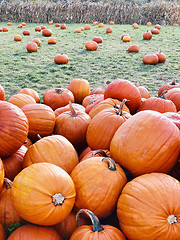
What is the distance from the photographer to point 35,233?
4.92ft

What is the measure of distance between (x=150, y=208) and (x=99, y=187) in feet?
1.19

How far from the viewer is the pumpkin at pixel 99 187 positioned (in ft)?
5.28

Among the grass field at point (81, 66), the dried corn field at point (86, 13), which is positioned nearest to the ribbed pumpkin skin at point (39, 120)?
the grass field at point (81, 66)

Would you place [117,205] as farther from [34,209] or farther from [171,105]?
[171,105]

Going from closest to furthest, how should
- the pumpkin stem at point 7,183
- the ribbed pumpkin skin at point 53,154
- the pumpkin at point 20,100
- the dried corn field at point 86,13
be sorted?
1. the pumpkin stem at point 7,183
2. the ribbed pumpkin skin at point 53,154
3. the pumpkin at point 20,100
4. the dried corn field at point 86,13

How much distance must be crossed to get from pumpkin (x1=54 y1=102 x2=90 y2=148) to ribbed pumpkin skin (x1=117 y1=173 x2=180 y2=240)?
3.71ft

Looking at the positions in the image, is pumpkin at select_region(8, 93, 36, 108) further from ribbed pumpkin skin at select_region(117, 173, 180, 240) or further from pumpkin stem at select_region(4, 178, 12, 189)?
ribbed pumpkin skin at select_region(117, 173, 180, 240)

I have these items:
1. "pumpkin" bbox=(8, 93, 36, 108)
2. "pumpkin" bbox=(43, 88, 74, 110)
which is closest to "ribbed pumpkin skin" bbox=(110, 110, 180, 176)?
"pumpkin" bbox=(8, 93, 36, 108)

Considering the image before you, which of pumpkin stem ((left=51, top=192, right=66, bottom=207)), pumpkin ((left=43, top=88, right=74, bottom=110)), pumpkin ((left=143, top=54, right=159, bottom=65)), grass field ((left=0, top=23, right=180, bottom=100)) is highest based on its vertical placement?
pumpkin stem ((left=51, top=192, right=66, bottom=207))

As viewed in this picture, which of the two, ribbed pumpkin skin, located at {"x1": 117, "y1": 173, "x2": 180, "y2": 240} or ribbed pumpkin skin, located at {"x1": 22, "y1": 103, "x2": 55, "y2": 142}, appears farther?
ribbed pumpkin skin, located at {"x1": 22, "y1": 103, "x2": 55, "y2": 142}

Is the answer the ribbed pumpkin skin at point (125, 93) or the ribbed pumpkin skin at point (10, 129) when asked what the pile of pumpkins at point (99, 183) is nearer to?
the ribbed pumpkin skin at point (10, 129)

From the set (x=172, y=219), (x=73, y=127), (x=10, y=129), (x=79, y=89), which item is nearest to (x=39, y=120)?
(x=73, y=127)

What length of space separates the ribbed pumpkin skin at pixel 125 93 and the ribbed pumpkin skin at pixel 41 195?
4.86 feet

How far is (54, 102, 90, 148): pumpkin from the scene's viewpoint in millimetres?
2578
